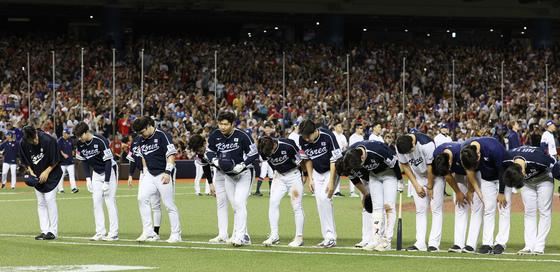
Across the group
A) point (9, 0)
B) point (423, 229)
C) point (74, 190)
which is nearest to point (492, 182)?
point (423, 229)

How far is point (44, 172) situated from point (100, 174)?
0.91 metres

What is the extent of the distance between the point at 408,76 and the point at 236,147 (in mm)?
37676

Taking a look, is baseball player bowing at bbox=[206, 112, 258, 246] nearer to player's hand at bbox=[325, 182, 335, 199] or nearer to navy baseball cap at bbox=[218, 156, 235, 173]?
navy baseball cap at bbox=[218, 156, 235, 173]

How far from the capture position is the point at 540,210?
16234 mm

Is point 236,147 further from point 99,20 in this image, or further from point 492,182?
point 99,20

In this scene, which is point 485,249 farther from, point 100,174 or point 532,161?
point 100,174

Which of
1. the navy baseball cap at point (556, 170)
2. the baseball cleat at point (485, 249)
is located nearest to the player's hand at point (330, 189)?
the baseball cleat at point (485, 249)

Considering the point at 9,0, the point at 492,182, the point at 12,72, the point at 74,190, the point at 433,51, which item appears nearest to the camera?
the point at 492,182

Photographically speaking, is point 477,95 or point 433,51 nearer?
point 477,95

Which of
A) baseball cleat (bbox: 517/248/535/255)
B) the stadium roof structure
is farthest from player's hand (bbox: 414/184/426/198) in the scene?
the stadium roof structure

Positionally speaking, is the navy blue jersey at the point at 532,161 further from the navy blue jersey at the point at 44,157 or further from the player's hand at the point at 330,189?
the navy blue jersey at the point at 44,157

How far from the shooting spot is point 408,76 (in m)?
55.2

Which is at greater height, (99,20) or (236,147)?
(99,20)

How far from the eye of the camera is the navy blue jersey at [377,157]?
16.6m
